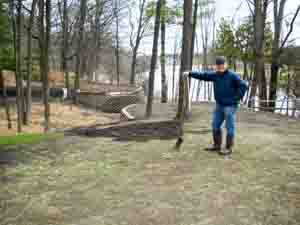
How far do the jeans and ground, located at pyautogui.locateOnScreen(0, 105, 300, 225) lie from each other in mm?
417

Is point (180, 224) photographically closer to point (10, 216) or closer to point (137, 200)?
point (137, 200)

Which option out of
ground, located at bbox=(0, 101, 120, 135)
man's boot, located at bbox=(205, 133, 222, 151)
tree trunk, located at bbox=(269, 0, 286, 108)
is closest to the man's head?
man's boot, located at bbox=(205, 133, 222, 151)

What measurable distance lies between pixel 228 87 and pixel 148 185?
6.64 ft

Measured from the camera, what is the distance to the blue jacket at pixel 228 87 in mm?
4426

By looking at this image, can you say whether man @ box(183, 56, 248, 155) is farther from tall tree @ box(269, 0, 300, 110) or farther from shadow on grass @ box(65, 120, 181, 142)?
tall tree @ box(269, 0, 300, 110)

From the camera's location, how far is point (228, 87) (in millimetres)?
4488

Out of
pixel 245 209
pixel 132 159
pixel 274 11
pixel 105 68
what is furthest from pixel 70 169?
pixel 105 68

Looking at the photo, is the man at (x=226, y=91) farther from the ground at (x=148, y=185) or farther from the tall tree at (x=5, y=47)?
the tall tree at (x=5, y=47)

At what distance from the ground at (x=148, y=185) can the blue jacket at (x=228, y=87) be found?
920 millimetres

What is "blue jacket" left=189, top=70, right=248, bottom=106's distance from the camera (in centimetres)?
443

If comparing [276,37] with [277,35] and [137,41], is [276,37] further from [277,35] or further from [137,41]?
[137,41]

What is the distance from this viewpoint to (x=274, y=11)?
17797 mm

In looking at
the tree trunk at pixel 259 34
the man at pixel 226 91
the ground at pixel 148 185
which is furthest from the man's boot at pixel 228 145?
the tree trunk at pixel 259 34

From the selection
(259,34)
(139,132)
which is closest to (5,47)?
(139,132)
